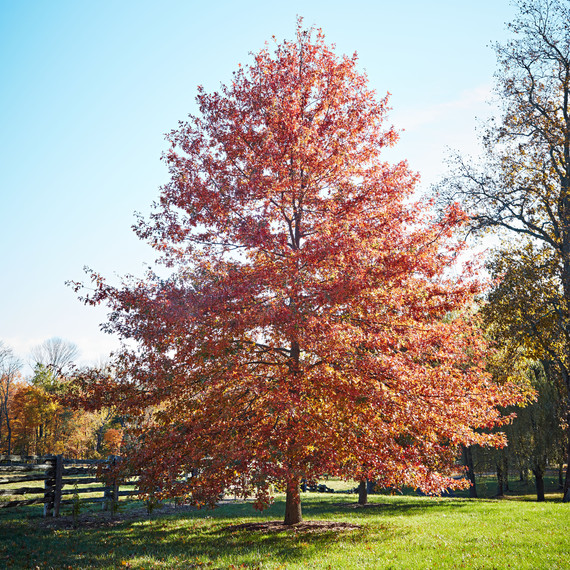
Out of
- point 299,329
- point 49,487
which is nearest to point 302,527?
point 299,329

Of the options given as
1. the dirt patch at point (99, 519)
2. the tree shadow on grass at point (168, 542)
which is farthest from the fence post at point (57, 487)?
the tree shadow on grass at point (168, 542)

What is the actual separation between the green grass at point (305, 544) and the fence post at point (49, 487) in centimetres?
79

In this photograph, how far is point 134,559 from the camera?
9352mm

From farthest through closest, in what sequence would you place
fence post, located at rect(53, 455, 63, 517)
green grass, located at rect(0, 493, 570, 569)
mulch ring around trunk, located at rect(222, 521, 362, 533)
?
1. fence post, located at rect(53, 455, 63, 517)
2. mulch ring around trunk, located at rect(222, 521, 362, 533)
3. green grass, located at rect(0, 493, 570, 569)

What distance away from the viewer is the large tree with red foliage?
32.0 feet

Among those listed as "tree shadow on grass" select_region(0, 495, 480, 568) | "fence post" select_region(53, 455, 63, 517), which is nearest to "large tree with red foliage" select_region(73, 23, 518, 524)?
"tree shadow on grass" select_region(0, 495, 480, 568)

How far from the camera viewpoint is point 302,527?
1290 cm

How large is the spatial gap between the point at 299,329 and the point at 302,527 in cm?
683

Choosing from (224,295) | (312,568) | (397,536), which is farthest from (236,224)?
(397,536)

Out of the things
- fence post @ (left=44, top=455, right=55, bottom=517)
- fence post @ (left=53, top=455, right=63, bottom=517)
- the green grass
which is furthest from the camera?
fence post @ (left=53, top=455, right=63, bottom=517)

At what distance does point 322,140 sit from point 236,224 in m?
3.50

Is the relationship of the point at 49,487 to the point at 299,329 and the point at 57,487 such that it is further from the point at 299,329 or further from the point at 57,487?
the point at 299,329

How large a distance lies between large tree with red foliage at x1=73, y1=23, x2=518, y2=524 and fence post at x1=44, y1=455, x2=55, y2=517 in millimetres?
6566

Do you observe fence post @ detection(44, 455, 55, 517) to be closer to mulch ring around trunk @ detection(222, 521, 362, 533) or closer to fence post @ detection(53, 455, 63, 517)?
fence post @ detection(53, 455, 63, 517)
